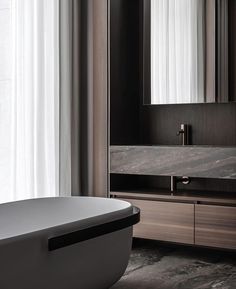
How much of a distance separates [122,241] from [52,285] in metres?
0.60

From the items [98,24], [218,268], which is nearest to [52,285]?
[218,268]

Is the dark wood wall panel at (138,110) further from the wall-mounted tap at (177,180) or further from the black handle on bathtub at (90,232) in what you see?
the black handle on bathtub at (90,232)

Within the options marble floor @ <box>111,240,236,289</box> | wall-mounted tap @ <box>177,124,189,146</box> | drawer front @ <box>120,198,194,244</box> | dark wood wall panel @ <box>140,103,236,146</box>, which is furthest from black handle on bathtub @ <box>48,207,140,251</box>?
dark wood wall panel @ <box>140,103,236,146</box>

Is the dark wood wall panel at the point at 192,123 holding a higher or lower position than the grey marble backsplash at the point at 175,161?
higher

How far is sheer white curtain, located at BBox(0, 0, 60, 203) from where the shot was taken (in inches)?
150

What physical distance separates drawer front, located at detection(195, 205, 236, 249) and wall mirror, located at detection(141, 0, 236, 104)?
907mm

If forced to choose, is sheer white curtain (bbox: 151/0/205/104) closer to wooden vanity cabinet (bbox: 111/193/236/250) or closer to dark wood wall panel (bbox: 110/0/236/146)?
dark wood wall panel (bbox: 110/0/236/146)

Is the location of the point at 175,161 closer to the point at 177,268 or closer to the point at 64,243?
the point at 177,268

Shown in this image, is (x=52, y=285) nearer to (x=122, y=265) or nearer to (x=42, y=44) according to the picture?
(x=122, y=265)

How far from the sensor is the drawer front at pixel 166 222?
389 cm

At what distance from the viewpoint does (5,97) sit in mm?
3816

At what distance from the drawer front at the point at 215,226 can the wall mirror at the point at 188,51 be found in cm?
91

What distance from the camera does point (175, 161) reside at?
3.97 m

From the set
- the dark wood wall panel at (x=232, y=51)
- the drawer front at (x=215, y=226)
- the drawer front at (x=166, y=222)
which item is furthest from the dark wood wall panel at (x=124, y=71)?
the drawer front at (x=215, y=226)
